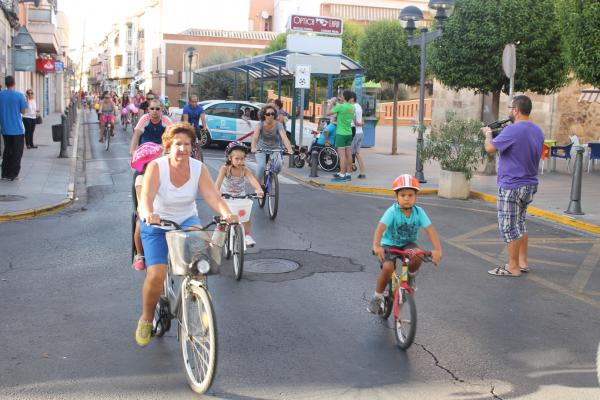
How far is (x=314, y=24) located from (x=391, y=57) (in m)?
3.71

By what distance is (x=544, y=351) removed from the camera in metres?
5.29

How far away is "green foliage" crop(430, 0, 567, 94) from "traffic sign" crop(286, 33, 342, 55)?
10.4 feet

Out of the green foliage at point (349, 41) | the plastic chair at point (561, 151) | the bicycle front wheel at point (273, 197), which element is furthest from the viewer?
the green foliage at point (349, 41)

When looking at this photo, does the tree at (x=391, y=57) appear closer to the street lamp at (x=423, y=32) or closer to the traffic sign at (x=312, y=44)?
the traffic sign at (x=312, y=44)

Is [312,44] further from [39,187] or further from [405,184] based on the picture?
[405,184]

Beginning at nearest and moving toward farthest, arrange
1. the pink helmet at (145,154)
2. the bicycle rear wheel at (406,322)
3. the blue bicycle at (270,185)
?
the bicycle rear wheel at (406,322), the pink helmet at (145,154), the blue bicycle at (270,185)

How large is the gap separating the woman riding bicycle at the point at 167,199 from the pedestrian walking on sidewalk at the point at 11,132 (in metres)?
10.1

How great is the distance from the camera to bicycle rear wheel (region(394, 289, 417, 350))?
200 inches

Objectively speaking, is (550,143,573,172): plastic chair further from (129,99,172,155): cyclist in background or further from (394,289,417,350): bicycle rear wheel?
(394,289,417,350): bicycle rear wheel

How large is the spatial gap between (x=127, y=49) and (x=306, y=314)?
86.5 m

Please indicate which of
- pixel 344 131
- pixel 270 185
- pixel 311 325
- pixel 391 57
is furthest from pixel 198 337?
pixel 391 57

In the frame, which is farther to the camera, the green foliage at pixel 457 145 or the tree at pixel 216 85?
the tree at pixel 216 85

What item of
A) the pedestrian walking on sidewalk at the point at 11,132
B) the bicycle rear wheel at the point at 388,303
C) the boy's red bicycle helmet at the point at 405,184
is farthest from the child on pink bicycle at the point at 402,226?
the pedestrian walking on sidewalk at the point at 11,132

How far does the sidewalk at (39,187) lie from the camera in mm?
10953
